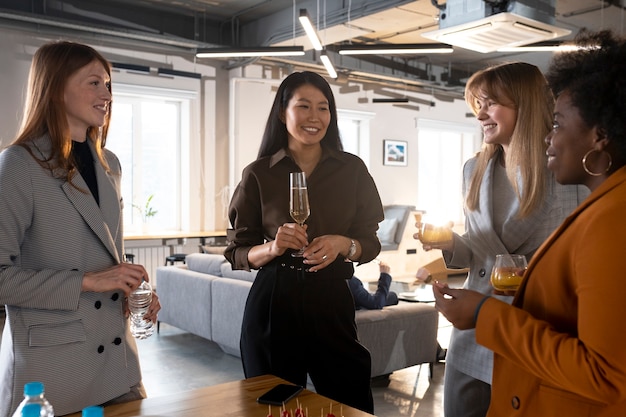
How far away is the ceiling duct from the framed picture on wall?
524 centimetres

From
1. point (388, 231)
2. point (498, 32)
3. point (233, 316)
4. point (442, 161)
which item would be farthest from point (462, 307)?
point (442, 161)

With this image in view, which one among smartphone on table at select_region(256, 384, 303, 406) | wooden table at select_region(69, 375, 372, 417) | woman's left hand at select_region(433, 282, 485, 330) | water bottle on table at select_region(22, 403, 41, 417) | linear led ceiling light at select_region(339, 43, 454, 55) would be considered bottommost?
wooden table at select_region(69, 375, 372, 417)

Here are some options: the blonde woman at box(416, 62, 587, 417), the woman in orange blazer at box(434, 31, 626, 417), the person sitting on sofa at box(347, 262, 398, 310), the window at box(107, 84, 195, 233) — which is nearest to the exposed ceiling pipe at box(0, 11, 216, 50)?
the window at box(107, 84, 195, 233)

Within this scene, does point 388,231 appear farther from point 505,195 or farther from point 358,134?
point 505,195

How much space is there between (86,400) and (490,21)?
5.09 m

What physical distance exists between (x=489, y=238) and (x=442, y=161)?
36.8ft

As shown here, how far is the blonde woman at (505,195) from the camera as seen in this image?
1.87m

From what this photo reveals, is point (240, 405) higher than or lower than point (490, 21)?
lower

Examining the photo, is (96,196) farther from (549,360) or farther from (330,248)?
(549,360)

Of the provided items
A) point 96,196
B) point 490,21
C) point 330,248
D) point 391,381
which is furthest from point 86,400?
point 490,21

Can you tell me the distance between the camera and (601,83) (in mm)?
1145

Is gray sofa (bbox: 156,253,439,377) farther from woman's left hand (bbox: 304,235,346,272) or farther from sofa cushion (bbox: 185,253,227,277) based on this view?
woman's left hand (bbox: 304,235,346,272)

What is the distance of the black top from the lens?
1764mm

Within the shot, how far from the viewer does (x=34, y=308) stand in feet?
5.27
